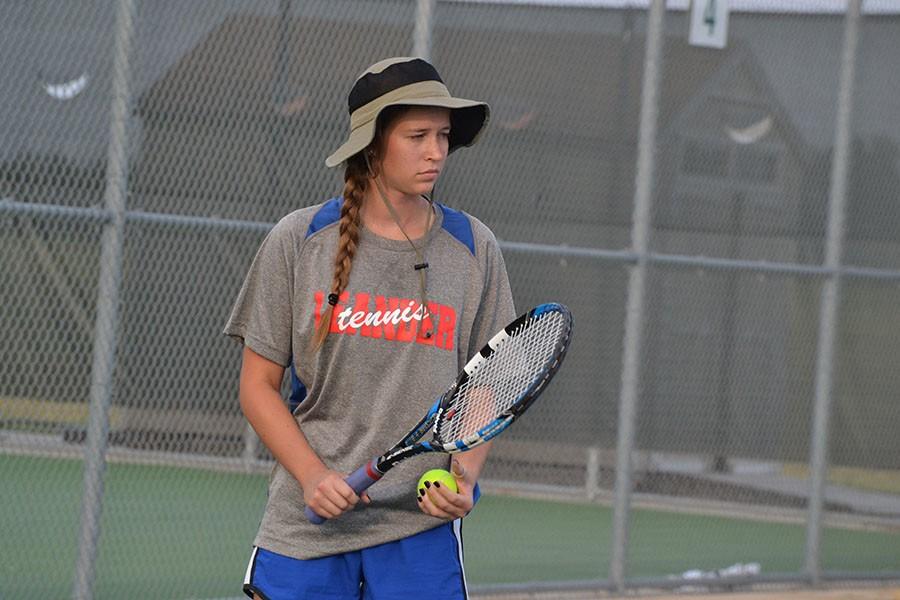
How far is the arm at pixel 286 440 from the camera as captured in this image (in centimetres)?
311

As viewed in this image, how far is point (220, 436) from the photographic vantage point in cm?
663

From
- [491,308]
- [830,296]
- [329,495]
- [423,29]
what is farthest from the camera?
[830,296]

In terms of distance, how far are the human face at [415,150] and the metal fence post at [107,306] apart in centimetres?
289

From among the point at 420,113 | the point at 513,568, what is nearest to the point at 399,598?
the point at 420,113

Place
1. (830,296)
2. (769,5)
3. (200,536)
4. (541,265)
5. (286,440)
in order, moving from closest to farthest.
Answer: (286,440)
(200,536)
(541,265)
(769,5)
(830,296)

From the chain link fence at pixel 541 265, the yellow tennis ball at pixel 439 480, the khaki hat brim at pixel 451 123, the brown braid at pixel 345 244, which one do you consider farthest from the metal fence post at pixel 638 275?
the yellow tennis ball at pixel 439 480

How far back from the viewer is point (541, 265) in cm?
748

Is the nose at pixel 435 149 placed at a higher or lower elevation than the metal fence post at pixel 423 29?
lower

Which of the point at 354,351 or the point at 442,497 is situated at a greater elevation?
the point at 354,351

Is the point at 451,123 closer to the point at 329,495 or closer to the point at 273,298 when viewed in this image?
the point at 273,298

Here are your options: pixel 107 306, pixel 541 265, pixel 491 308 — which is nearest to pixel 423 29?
pixel 541 265

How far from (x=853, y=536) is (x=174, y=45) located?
4711 mm

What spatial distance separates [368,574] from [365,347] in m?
0.45

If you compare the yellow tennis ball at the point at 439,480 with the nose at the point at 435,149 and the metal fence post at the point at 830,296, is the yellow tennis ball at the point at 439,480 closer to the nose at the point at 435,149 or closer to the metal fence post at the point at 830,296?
the nose at the point at 435,149
